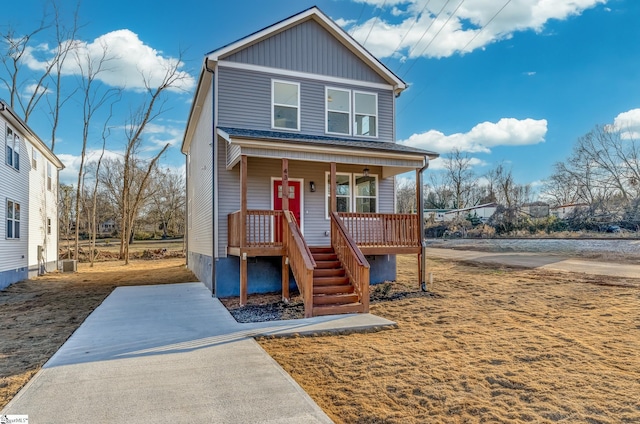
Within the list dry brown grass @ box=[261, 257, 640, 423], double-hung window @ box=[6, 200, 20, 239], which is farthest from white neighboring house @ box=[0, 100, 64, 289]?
dry brown grass @ box=[261, 257, 640, 423]

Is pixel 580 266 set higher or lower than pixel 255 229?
lower

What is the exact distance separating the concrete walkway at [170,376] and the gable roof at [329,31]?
7225mm

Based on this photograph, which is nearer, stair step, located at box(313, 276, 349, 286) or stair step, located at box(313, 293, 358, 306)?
stair step, located at box(313, 293, 358, 306)

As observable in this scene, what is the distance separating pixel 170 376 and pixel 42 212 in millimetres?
16971

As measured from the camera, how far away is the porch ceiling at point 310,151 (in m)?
→ 9.20

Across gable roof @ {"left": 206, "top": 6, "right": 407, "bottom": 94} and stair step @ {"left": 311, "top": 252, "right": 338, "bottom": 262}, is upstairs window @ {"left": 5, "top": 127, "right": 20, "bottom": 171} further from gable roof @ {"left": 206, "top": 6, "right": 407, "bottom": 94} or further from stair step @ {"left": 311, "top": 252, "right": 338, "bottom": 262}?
stair step @ {"left": 311, "top": 252, "right": 338, "bottom": 262}

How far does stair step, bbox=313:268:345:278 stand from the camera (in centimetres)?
920

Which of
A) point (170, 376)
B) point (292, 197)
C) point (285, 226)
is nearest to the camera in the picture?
point (170, 376)

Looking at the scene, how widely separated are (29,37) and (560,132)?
42.3 m

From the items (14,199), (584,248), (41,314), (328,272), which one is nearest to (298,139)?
(328,272)

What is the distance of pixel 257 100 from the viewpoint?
11.3m

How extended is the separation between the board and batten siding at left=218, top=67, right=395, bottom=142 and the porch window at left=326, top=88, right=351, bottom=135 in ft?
0.61

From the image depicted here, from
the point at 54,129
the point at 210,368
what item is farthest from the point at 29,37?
the point at 210,368

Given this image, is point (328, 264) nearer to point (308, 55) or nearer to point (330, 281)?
point (330, 281)
